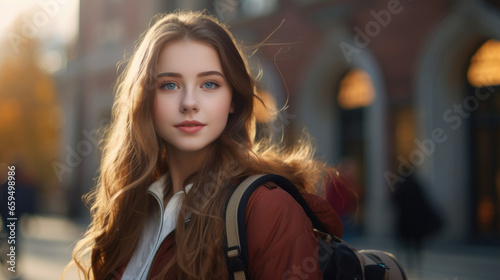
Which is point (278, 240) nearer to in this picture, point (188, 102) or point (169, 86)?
point (188, 102)

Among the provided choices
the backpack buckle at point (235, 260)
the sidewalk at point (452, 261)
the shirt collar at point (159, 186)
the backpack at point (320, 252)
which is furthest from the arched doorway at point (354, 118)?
the backpack buckle at point (235, 260)

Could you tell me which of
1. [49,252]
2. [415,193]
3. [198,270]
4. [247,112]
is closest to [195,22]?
[247,112]

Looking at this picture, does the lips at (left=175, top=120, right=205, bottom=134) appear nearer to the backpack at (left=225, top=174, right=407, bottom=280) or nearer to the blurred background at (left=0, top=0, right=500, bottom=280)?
the backpack at (left=225, top=174, right=407, bottom=280)

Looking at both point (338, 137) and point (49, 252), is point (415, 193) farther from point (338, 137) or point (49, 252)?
point (49, 252)

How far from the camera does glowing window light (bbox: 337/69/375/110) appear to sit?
11945 millimetres

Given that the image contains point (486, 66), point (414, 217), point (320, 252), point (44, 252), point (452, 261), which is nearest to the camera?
point (320, 252)

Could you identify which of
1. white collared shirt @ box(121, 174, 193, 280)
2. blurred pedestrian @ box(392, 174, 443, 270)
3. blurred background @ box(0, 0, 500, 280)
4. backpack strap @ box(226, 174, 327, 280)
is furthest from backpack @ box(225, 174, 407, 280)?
blurred pedestrian @ box(392, 174, 443, 270)

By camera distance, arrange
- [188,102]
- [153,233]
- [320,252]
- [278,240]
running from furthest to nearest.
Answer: [153,233]
[188,102]
[320,252]
[278,240]

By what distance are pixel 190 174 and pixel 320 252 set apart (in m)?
0.60

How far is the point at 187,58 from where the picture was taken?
1.79 metres

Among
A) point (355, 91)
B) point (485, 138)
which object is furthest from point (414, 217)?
point (355, 91)

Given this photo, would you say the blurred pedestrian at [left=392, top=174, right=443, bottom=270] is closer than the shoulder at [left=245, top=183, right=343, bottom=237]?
No

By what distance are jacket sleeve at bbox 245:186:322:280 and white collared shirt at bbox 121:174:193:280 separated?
1.18ft

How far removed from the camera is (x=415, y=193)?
7449mm
